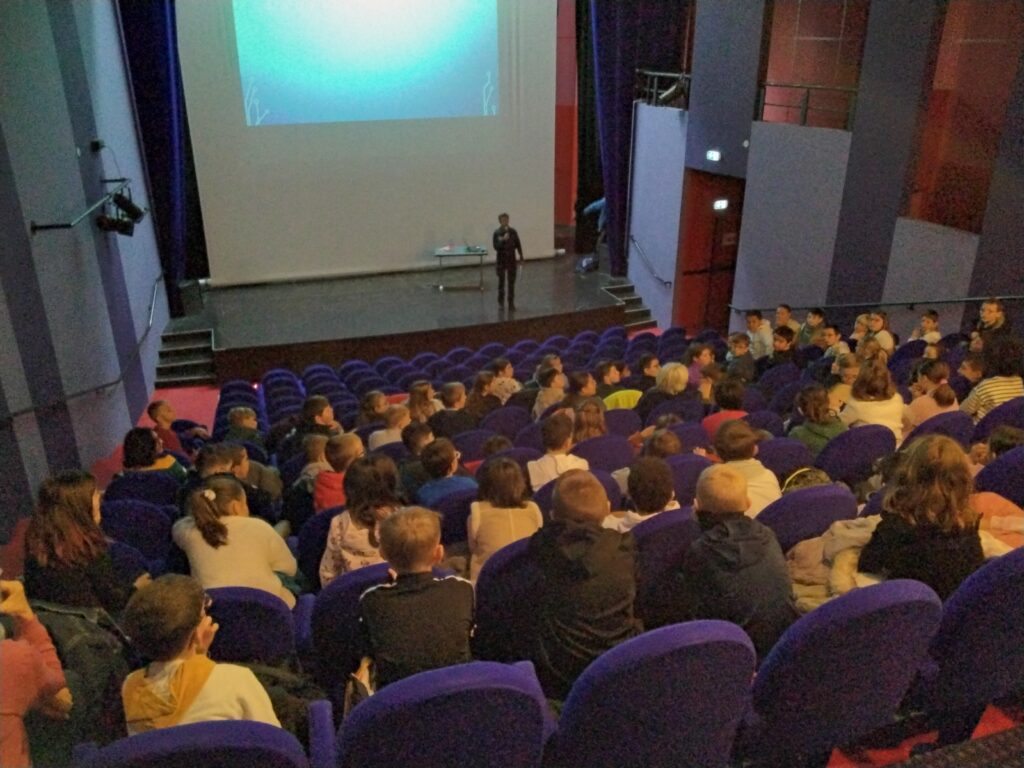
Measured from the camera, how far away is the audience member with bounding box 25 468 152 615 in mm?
2514

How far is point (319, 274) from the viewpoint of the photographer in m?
11.8

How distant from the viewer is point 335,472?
3699 millimetres

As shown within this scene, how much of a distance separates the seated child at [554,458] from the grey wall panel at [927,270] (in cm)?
481

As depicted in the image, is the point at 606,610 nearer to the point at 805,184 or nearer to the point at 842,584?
the point at 842,584

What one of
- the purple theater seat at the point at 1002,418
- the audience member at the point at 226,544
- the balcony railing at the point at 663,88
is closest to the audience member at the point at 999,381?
the purple theater seat at the point at 1002,418

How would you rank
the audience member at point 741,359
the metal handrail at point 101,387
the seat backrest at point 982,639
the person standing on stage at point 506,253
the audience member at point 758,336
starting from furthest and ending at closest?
the person standing on stage at point 506,253 → the audience member at point 758,336 → the audience member at point 741,359 → the metal handrail at point 101,387 → the seat backrest at point 982,639

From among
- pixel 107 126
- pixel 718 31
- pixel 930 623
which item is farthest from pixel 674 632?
pixel 718 31

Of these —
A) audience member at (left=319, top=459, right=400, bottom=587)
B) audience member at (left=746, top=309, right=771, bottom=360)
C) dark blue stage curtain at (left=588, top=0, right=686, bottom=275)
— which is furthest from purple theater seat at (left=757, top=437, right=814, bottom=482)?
dark blue stage curtain at (left=588, top=0, right=686, bottom=275)

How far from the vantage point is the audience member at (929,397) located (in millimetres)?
4352

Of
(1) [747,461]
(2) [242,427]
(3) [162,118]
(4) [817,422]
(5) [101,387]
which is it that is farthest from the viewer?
(3) [162,118]

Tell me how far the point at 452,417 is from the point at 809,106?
7.20 metres

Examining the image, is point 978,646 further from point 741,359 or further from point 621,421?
point 741,359

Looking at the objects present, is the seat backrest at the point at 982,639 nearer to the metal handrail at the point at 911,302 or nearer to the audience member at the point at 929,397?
the audience member at the point at 929,397

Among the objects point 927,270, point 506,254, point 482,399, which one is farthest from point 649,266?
point 482,399
